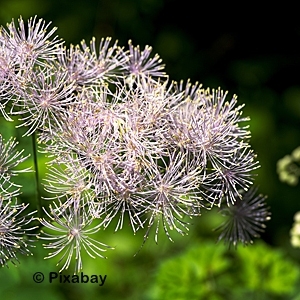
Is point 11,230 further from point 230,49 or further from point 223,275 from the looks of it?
point 230,49

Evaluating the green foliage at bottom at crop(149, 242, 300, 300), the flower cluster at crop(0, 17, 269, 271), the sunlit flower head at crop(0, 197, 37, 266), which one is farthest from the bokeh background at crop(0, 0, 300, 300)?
the sunlit flower head at crop(0, 197, 37, 266)

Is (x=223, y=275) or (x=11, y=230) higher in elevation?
(x=223, y=275)

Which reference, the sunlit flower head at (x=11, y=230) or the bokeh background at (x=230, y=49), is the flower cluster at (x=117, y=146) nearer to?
the sunlit flower head at (x=11, y=230)

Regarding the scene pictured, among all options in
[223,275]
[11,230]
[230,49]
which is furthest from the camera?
[230,49]

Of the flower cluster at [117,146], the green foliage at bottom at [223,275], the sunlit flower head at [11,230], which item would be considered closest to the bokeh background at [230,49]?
the green foliage at bottom at [223,275]

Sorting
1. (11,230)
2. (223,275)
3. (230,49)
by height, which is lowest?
(11,230)

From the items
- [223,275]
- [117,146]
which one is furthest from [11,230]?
[223,275]

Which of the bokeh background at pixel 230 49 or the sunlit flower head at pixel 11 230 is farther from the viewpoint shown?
the bokeh background at pixel 230 49

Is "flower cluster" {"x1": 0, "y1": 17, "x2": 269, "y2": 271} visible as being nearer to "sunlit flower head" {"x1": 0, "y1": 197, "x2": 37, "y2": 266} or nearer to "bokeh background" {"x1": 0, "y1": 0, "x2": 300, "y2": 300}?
"sunlit flower head" {"x1": 0, "y1": 197, "x2": 37, "y2": 266}

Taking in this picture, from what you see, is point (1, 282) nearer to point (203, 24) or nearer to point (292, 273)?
point (292, 273)
